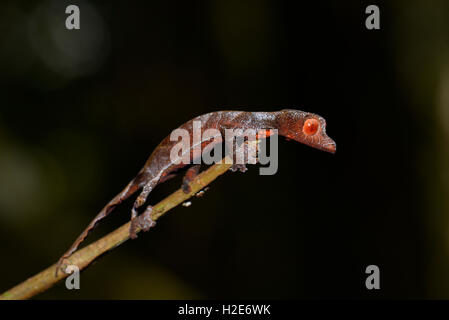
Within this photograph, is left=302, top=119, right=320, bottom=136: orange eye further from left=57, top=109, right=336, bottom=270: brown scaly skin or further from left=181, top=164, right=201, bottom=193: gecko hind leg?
left=181, top=164, right=201, bottom=193: gecko hind leg

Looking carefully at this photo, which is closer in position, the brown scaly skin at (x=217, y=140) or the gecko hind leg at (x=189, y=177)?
the gecko hind leg at (x=189, y=177)

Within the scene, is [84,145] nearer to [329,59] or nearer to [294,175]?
[294,175]

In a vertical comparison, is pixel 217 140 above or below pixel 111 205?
above

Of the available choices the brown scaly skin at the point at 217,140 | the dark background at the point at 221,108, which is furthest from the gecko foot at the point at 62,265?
the dark background at the point at 221,108

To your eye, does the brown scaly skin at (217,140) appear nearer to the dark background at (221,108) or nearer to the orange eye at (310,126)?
the orange eye at (310,126)

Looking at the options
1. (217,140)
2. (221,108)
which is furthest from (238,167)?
(221,108)

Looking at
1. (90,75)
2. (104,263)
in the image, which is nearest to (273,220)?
(104,263)

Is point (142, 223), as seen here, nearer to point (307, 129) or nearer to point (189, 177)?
point (189, 177)
